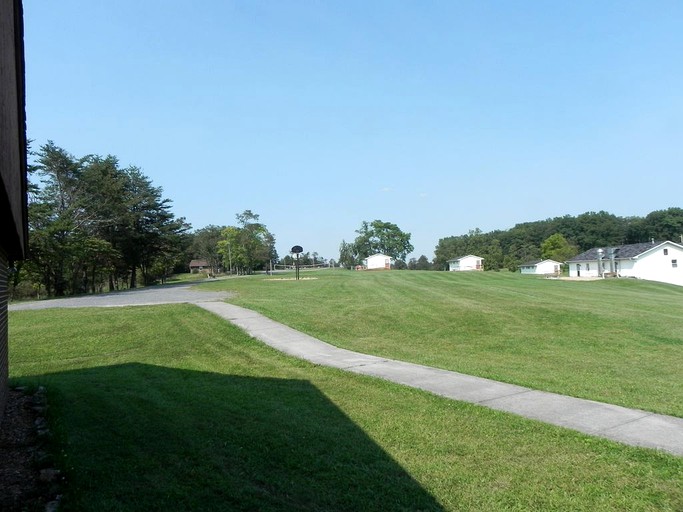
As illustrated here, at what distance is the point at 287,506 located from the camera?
355 centimetres

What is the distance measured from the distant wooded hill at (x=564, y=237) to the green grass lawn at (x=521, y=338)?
85544 millimetres

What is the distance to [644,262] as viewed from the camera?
195ft

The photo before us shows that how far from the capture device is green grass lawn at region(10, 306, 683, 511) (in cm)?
367

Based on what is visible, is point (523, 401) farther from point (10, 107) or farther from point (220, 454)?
point (10, 107)

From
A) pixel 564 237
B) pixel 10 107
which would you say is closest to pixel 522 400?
pixel 10 107

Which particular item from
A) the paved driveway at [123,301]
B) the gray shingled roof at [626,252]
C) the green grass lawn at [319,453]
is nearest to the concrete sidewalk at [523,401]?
the green grass lawn at [319,453]

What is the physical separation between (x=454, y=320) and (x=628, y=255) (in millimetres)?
57343

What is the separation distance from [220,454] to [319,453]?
90 cm

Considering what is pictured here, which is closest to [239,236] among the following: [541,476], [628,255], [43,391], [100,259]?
[100,259]

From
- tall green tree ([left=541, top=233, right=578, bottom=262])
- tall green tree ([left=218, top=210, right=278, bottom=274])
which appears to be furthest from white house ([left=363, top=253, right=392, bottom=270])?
tall green tree ([left=541, top=233, right=578, bottom=262])

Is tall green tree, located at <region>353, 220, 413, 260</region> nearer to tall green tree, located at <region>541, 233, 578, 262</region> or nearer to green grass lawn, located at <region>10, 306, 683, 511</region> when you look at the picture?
tall green tree, located at <region>541, 233, 578, 262</region>

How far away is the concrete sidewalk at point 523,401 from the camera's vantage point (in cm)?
497

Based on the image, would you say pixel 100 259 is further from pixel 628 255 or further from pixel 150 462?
pixel 628 255

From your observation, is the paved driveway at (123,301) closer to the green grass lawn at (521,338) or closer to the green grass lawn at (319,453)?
the green grass lawn at (521,338)
